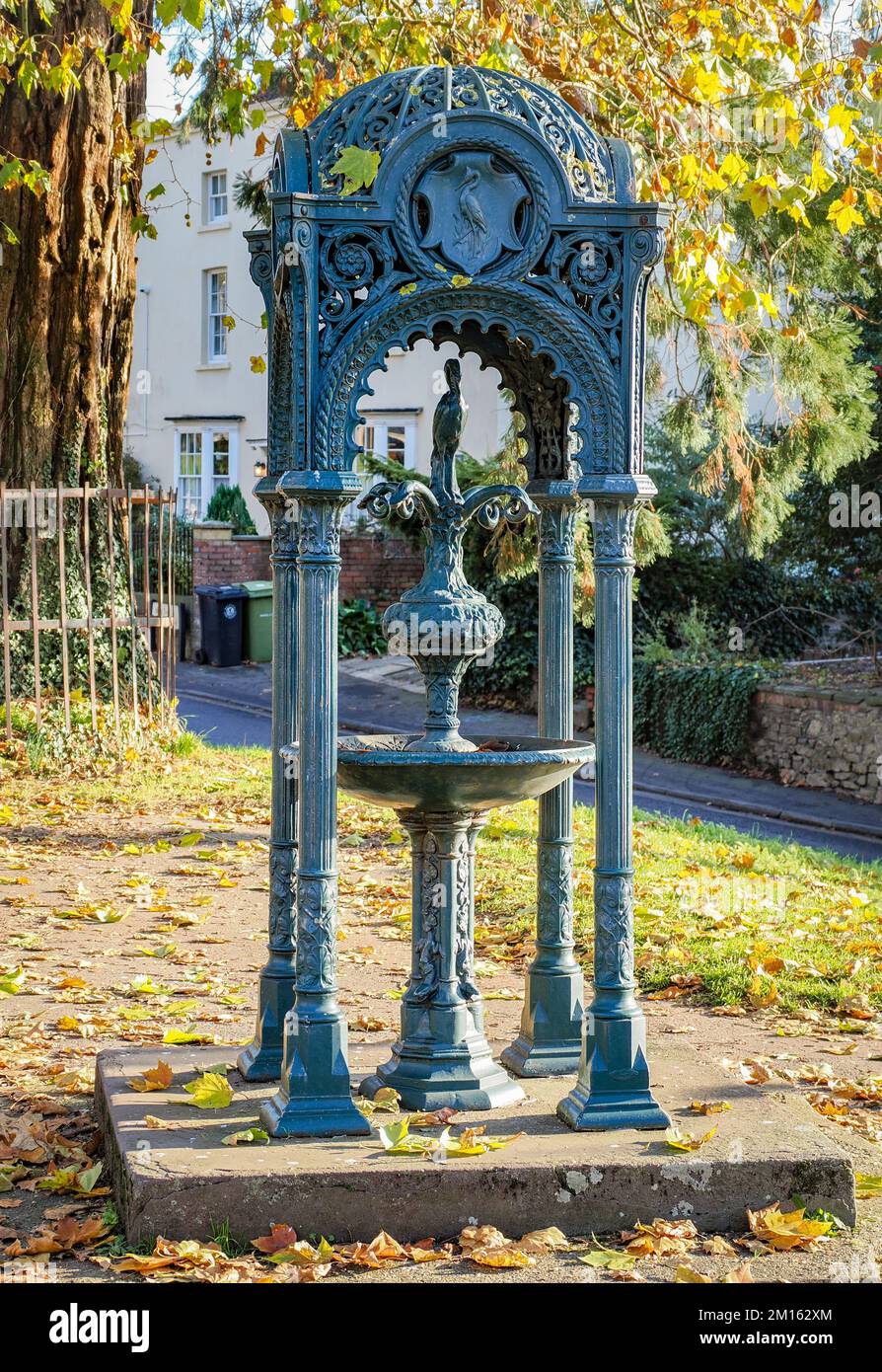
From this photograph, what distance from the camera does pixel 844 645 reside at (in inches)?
763

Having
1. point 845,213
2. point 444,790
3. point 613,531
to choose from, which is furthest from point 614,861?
point 845,213

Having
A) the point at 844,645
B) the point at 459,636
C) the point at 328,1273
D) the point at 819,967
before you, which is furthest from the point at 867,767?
the point at 328,1273

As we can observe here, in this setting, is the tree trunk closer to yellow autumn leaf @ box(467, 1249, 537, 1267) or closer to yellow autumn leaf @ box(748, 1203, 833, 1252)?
yellow autumn leaf @ box(467, 1249, 537, 1267)

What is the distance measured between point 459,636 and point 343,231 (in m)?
1.28

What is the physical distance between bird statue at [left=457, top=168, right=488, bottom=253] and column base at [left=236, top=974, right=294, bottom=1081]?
8.00ft

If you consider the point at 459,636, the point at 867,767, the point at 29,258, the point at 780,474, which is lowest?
the point at 867,767

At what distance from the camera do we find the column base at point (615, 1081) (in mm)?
4477

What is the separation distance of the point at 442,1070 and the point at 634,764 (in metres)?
14.1

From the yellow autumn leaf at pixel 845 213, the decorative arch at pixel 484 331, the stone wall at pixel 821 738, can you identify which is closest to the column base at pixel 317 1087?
the decorative arch at pixel 484 331

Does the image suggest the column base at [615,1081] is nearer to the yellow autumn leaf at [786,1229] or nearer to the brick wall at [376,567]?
the yellow autumn leaf at [786,1229]

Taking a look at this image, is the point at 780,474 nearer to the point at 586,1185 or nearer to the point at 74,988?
the point at 74,988

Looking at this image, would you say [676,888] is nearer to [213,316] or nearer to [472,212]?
[472,212]

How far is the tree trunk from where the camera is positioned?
12.1 m

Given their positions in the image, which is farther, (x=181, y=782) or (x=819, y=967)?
(x=181, y=782)
